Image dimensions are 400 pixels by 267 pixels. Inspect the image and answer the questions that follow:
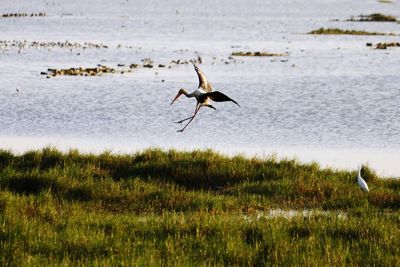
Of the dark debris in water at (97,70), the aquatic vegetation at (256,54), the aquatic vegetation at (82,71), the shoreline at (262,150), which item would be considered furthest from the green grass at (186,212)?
the aquatic vegetation at (256,54)

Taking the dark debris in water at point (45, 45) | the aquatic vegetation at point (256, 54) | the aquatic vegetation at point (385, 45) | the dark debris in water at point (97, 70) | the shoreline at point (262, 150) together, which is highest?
the shoreline at point (262, 150)

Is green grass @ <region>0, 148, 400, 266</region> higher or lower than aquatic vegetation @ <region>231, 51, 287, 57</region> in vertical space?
higher

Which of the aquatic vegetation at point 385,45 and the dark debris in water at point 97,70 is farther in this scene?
the aquatic vegetation at point 385,45

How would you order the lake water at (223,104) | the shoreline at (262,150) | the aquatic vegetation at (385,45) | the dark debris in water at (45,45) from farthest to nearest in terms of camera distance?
the aquatic vegetation at (385,45) → the dark debris in water at (45,45) → the lake water at (223,104) → the shoreline at (262,150)

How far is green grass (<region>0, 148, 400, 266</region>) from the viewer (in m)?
9.77

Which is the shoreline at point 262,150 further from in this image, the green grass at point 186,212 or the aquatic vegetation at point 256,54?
the aquatic vegetation at point 256,54

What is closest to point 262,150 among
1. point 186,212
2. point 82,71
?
point 186,212

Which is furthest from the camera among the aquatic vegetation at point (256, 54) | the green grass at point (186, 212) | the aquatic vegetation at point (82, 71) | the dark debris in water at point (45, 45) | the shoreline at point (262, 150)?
the dark debris in water at point (45, 45)

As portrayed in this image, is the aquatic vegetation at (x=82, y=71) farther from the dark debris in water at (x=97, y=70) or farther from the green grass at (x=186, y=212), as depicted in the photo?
the green grass at (x=186, y=212)

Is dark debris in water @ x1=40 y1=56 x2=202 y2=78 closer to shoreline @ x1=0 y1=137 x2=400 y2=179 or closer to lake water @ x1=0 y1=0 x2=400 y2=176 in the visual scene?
lake water @ x1=0 y1=0 x2=400 y2=176

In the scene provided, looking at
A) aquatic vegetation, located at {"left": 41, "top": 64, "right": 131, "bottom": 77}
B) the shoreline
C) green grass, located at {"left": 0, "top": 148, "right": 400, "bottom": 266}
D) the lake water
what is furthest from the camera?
aquatic vegetation, located at {"left": 41, "top": 64, "right": 131, "bottom": 77}

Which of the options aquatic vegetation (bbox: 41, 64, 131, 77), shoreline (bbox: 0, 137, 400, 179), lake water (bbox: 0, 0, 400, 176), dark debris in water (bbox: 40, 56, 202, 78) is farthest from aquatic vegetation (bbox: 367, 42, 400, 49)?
shoreline (bbox: 0, 137, 400, 179)

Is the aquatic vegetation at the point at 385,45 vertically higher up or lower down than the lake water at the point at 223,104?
lower down

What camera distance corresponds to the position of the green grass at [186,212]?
385 inches
